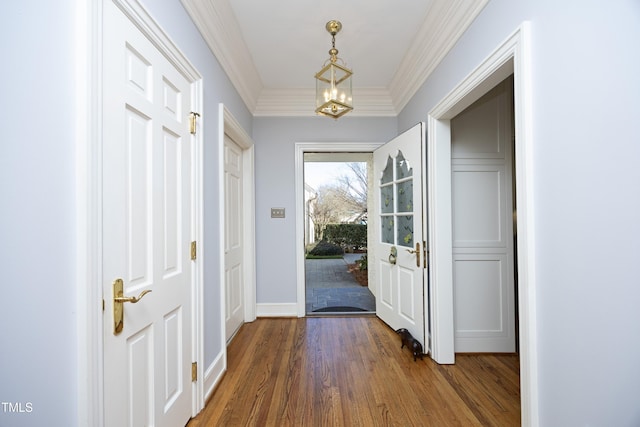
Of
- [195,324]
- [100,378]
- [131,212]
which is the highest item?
[131,212]

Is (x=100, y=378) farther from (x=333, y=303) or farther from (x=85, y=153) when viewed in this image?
(x=333, y=303)

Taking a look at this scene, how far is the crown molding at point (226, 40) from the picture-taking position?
177cm

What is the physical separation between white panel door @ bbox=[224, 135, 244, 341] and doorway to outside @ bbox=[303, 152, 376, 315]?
2347 mm

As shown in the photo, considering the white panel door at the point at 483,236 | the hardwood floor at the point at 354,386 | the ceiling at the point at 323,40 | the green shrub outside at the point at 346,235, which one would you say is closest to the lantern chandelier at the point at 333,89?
the ceiling at the point at 323,40

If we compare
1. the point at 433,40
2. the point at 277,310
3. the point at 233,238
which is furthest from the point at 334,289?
the point at 433,40

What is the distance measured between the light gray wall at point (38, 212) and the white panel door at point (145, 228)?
132 mm

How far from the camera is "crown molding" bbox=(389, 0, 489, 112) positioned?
1805mm

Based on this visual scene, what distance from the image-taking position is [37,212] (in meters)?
0.82

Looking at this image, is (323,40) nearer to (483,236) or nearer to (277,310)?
(483,236)

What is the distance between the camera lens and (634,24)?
0.87m

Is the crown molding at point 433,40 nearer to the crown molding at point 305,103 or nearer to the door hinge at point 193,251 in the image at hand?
the crown molding at point 305,103

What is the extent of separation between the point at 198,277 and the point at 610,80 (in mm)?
2084

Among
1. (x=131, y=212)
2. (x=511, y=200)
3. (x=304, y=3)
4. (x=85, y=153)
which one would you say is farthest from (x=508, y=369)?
(x=304, y=3)

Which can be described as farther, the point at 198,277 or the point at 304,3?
the point at 304,3
